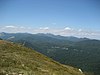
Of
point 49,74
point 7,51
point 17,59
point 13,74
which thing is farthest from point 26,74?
point 7,51

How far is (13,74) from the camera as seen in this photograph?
86.5ft

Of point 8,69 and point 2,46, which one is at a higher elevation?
point 2,46

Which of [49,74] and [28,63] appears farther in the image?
[28,63]

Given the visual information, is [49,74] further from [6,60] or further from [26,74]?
[6,60]

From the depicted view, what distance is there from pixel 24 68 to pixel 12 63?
2.54m

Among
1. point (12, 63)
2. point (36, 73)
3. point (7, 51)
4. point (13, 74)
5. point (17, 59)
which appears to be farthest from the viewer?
point (7, 51)

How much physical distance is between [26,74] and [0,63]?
5444 mm

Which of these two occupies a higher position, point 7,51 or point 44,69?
point 7,51

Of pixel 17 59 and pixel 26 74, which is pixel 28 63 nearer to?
pixel 17 59

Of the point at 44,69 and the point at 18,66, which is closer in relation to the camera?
the point at 18,66

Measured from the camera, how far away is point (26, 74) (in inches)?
1067

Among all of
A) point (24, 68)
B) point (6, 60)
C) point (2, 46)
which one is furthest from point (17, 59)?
point (2, 46)

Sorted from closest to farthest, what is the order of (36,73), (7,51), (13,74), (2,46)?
1. (13,74)
2. (36,73)
3. (7,51)
4. (2,46)

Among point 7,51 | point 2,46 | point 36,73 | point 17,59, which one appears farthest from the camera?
point 2,46
